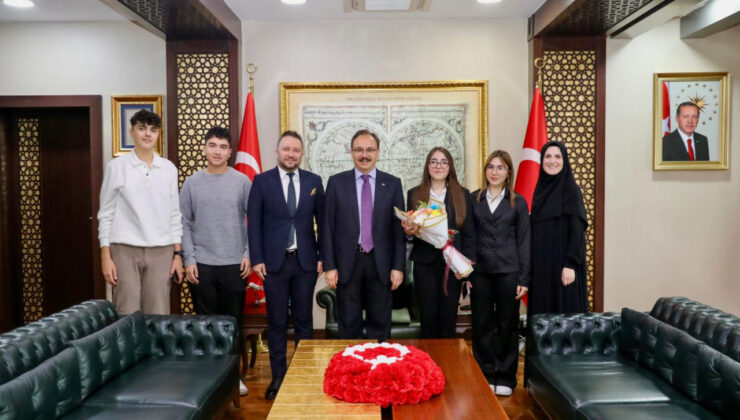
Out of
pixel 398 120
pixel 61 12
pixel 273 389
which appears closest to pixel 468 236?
pixel 273 389

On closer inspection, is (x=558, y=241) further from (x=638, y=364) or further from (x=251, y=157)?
(x=251, y=157)

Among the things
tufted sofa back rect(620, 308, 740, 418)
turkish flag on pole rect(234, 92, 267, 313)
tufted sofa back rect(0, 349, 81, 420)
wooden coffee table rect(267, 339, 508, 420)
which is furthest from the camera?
turkish flag on pole rect(234, 92, 267, 313)

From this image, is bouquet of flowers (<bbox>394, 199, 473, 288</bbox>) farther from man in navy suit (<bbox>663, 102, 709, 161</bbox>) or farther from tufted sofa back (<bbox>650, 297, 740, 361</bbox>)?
man in navy suit (<bbox>663, 102, 709, 161</bbox>)

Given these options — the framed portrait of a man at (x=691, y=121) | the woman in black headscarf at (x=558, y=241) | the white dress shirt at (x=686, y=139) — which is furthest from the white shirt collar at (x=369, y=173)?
the white dress shirt at (x=686, y=139)

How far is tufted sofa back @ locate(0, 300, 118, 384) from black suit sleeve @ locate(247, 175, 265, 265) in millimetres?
808

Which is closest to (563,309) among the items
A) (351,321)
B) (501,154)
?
(501,154)

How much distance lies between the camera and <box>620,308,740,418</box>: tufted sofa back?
1957 millimetres

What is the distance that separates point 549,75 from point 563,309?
2093 millimetres

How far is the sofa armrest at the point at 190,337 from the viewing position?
2721mm

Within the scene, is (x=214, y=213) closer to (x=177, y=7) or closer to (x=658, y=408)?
(x=177, y=7)

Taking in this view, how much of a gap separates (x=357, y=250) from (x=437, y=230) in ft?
1.61

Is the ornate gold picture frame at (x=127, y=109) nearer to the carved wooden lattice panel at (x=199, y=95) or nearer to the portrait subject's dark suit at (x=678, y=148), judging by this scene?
the carved wooden lattice panel at (x=199, y=95)

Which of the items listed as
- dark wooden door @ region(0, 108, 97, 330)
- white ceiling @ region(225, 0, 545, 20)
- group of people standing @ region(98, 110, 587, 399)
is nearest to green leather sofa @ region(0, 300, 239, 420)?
group of people standing @ region(98, 110, 587, 399)

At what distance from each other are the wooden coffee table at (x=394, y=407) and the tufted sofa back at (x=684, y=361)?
89 centimetres
